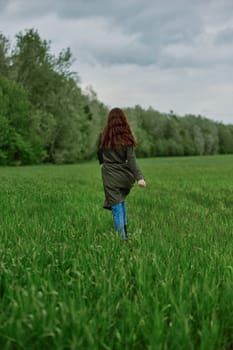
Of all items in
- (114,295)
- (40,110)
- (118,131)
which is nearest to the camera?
(114,295)

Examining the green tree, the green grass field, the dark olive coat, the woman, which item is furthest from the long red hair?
the green tree

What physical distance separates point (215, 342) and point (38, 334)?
1046 mm

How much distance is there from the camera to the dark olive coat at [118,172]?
A: 18.9 feet

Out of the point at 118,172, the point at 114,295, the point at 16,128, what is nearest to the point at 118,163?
the point at 118,172

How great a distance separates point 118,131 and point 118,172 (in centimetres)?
64

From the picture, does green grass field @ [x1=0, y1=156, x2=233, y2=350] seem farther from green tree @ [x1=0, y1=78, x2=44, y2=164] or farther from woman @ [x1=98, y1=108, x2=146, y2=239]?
green tree @ [x1=0, y1=78, x2=44, y2=164]

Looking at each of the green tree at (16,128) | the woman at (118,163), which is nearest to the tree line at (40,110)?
the green tree at (16,128)

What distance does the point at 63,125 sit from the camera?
57.1 m

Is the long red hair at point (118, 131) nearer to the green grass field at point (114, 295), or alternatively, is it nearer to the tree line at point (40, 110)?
the green grass field at point (114, 295)

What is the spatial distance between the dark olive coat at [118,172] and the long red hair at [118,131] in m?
0.10

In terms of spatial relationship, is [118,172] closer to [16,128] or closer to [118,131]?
[118,131]

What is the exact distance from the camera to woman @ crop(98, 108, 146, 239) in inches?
225

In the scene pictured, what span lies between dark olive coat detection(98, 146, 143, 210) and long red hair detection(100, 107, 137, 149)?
10cm

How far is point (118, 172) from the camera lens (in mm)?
5848
